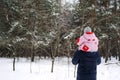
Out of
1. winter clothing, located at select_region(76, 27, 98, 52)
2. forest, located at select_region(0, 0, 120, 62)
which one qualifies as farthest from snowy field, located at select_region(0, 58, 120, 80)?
winter clothing, located at select_region(76, 27, 98, 52)

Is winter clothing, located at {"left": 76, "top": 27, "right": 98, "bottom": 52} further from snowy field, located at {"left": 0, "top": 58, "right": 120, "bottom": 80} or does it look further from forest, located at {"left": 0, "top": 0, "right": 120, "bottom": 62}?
forest, located at {"left": 0, "top": 0, "right": 120, "bottom": 62}

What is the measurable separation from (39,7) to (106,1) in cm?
604

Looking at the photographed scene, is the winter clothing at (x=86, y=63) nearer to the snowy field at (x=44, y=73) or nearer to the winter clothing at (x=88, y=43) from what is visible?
the winter clothing at (x=88, y=43)

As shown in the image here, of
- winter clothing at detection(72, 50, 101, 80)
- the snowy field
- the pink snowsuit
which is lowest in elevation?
the snowy field

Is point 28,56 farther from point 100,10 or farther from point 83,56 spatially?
point 83,56

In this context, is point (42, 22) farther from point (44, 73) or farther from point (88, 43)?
point (88, 43)

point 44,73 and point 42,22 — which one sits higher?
point 42,22

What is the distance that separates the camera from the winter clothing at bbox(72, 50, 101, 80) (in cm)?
598

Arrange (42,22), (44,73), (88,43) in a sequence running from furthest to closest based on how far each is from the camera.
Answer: (42,22) → (44,73) → (88,43)

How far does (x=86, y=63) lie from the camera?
Result: 6.05m

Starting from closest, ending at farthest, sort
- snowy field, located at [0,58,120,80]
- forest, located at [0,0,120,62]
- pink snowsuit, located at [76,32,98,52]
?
pink snowsuit, located at [76,32,98,52], snowy field, located at [0,58,120,80], forest, located at [0,0,120,62]

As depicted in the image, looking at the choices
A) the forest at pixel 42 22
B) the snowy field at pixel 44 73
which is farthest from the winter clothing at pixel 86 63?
the forest at pixel 42 22

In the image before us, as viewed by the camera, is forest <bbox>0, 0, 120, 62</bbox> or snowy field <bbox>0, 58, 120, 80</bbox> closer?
snowy field <bbox>0, 58, 120, 80</bbox>

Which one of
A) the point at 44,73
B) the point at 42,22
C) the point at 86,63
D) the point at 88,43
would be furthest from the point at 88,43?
the point at 42,22
